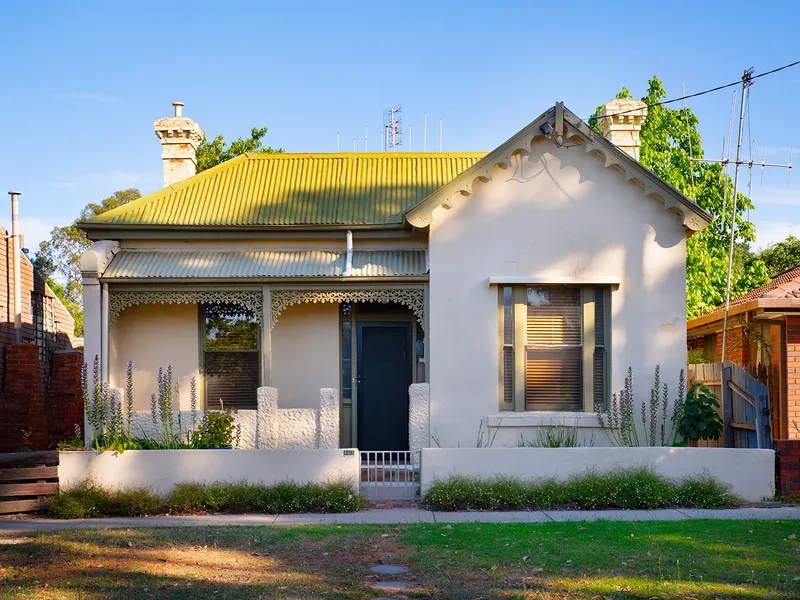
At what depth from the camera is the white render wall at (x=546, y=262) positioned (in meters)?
12.8

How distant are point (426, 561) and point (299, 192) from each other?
29.9 ft

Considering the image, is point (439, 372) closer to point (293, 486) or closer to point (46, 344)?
point (293, 486)

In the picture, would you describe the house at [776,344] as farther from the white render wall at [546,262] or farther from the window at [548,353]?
the window at [548,353]

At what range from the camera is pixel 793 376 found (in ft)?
41.9

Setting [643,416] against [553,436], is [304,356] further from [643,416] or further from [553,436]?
[643,416]

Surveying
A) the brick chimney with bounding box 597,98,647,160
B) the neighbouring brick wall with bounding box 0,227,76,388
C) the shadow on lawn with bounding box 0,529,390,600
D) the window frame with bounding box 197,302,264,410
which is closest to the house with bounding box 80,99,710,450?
the window frame with bounding box 197,302,264,410

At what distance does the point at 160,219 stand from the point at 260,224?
5.89 ft

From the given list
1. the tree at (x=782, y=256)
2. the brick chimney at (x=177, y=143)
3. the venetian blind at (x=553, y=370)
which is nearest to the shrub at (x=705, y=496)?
the venetian blind at (x=553, y=370)

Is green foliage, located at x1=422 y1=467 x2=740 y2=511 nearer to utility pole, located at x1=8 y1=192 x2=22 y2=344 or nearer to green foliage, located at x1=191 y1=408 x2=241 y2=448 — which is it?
green foliage, located at x1=191 y1=408 x2=241 y2=448

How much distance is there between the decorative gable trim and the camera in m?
12.6

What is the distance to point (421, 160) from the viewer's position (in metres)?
16.9

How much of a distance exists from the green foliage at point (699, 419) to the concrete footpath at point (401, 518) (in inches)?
60.2

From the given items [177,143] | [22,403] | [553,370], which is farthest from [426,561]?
[177,143]

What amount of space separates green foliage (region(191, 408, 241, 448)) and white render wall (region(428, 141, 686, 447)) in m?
2.98
